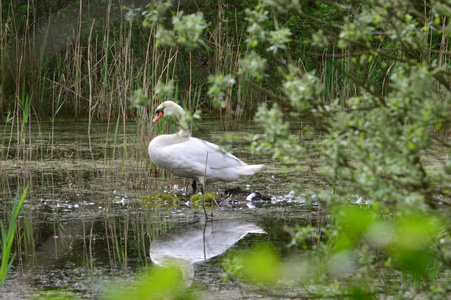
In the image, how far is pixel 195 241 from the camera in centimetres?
385

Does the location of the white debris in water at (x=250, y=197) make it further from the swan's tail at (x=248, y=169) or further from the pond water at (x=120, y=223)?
the swan's tail at (x=248, y=169)

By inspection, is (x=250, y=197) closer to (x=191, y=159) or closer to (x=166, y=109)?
(x=191, y=159)

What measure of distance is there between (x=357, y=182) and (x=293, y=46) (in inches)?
413

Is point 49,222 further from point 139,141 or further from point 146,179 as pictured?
point 139,141

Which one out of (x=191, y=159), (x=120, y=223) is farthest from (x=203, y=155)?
(x=120, y=223)

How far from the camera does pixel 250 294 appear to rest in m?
2.89

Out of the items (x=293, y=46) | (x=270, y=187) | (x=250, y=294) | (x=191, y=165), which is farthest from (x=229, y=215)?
(x=293, y=46)

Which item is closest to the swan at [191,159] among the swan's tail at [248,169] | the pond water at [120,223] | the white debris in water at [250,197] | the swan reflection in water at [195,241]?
the swan's tail at [248,169]

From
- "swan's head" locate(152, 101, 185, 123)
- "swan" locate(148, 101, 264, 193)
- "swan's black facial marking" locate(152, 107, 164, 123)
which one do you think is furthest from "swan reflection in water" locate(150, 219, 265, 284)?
"swan's black facial marking" locate(152, 107, 164, 123)

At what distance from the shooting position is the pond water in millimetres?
3098

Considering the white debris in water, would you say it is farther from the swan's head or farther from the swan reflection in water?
the swan's head

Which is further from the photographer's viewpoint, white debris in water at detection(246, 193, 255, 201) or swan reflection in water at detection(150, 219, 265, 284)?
white debris in water at detection(246, 193, 255, 201)

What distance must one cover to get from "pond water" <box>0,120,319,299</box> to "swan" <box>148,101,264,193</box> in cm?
20

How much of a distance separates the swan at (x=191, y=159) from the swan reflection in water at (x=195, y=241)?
878mm
